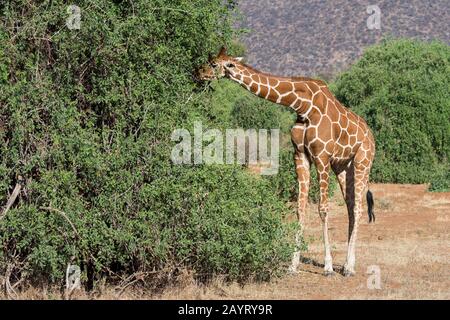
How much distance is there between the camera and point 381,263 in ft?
42.7

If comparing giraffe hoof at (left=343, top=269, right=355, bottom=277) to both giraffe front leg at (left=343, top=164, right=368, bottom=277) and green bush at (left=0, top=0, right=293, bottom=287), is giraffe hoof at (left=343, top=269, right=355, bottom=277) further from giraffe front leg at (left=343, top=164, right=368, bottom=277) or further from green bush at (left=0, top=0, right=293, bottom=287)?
green bush at (left=0, top=0, right=293, bottom=287)

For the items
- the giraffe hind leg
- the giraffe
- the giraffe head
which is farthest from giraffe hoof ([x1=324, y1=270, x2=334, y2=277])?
the giraffe head

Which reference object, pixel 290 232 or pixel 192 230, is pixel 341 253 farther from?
pixel 192 230

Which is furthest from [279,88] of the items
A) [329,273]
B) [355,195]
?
[329,273]

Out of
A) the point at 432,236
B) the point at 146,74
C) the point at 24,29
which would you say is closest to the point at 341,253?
the point at 432,236

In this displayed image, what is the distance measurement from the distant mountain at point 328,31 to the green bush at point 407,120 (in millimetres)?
14444

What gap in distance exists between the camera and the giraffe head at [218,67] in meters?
11.3

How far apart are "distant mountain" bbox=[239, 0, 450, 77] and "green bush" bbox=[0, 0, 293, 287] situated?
38310 millimetres

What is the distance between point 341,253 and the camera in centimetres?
1453

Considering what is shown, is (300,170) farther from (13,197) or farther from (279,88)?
(13,197)

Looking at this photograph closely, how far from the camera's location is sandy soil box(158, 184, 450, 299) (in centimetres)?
1024

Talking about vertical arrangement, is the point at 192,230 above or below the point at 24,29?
below

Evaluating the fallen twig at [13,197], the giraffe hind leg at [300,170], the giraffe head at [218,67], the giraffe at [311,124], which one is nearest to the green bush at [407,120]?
the giraffe at [311,124]
